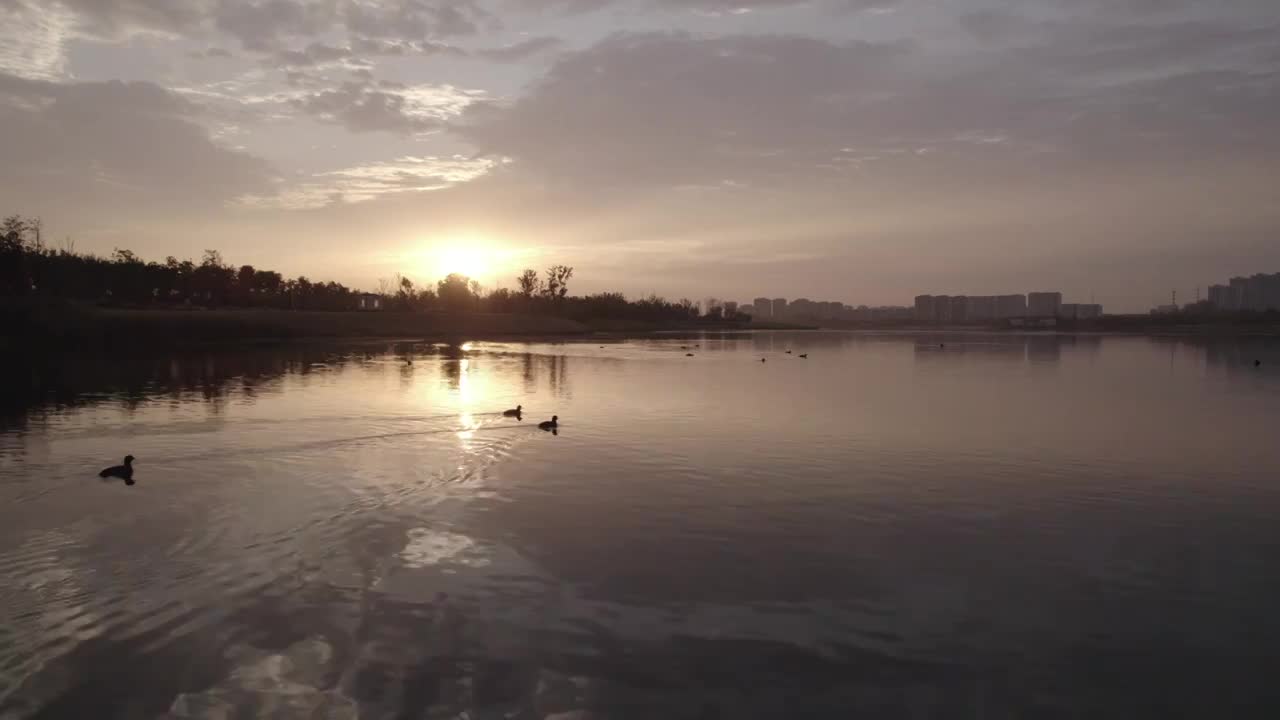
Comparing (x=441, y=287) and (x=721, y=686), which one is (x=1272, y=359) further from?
(x=441, y=287)

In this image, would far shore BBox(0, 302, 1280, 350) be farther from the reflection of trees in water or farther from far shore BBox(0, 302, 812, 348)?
the reflection of trees in water

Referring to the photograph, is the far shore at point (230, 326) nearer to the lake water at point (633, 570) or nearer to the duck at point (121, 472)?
the lake water at point (633, 570)

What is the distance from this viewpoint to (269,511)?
14180 mm

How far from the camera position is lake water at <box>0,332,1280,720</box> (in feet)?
25.8

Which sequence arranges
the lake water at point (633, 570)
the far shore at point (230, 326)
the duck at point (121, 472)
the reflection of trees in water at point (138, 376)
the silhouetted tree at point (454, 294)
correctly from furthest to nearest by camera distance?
the silhouetted tree at point (454, 294) < the far shore at point (230, 326) < the reflection of trees in water at point (138, 376) < the duck at point (121, 472) < the lake water at point (633, 570)

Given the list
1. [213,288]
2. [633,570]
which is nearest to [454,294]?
[213,288]

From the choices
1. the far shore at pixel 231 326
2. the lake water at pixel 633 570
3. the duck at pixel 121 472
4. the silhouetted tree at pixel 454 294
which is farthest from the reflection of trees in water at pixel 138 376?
the silhouetted tree at pixel 454 294

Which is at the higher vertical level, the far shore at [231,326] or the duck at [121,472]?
the far shore at [231,326]

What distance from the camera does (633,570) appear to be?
1130 cm

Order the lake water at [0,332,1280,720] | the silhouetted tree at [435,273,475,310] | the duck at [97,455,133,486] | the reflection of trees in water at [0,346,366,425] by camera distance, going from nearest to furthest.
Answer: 1. the lake water at [0,332,1280,720]
2. the duck at [97,455,133,486]
3. the reflection of trees in water at [0,346,366,425]
4. the silhouetted tree at [435,273,475,310]

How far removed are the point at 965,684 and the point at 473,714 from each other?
5317 mm

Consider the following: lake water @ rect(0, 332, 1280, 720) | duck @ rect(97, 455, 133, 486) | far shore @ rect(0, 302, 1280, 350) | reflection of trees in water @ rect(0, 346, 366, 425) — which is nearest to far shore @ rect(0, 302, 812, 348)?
far shore @ rect(0, 302, 1280, 350)

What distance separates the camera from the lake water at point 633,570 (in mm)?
7863

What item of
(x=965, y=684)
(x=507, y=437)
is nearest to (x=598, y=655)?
(x=965, y=684)
